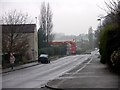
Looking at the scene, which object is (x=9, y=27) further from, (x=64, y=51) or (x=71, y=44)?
(x=71, y=44)

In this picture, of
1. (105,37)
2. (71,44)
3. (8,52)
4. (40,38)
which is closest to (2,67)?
(8,52)

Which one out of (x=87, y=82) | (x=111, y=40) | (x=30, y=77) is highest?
(x=111, y=40)

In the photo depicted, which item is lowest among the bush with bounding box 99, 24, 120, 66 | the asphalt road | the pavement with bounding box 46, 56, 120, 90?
the asphalt road

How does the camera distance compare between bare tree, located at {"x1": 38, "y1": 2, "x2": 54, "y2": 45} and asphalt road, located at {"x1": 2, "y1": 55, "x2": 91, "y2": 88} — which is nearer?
asphalt road, located at {"x1": 2, "y1": 55, "x2": 91, "y2": 88}

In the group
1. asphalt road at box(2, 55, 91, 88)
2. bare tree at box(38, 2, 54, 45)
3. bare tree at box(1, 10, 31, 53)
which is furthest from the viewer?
bare tree at box(38, 2, 54, 45)

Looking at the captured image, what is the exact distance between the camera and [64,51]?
120m

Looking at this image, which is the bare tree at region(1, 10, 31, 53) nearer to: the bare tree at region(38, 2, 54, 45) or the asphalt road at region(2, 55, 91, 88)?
the asphalt road at region(2, 55, 91, 88)

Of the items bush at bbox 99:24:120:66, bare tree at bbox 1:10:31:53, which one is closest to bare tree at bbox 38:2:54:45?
bare tree at bbox 1:10:31:53

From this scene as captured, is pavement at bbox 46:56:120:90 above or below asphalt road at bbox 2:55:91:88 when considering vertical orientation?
→ above

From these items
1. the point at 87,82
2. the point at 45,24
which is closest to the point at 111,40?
the point at 87,82

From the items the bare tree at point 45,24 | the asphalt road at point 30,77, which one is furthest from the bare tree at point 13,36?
the bare tree at point 45,24

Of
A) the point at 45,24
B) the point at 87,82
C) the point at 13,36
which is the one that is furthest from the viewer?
the point at 45,24

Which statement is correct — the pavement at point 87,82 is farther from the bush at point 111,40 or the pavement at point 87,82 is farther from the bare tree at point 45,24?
the bare tree at point 45,24

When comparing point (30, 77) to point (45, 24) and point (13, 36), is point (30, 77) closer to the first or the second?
point (13, 36)
